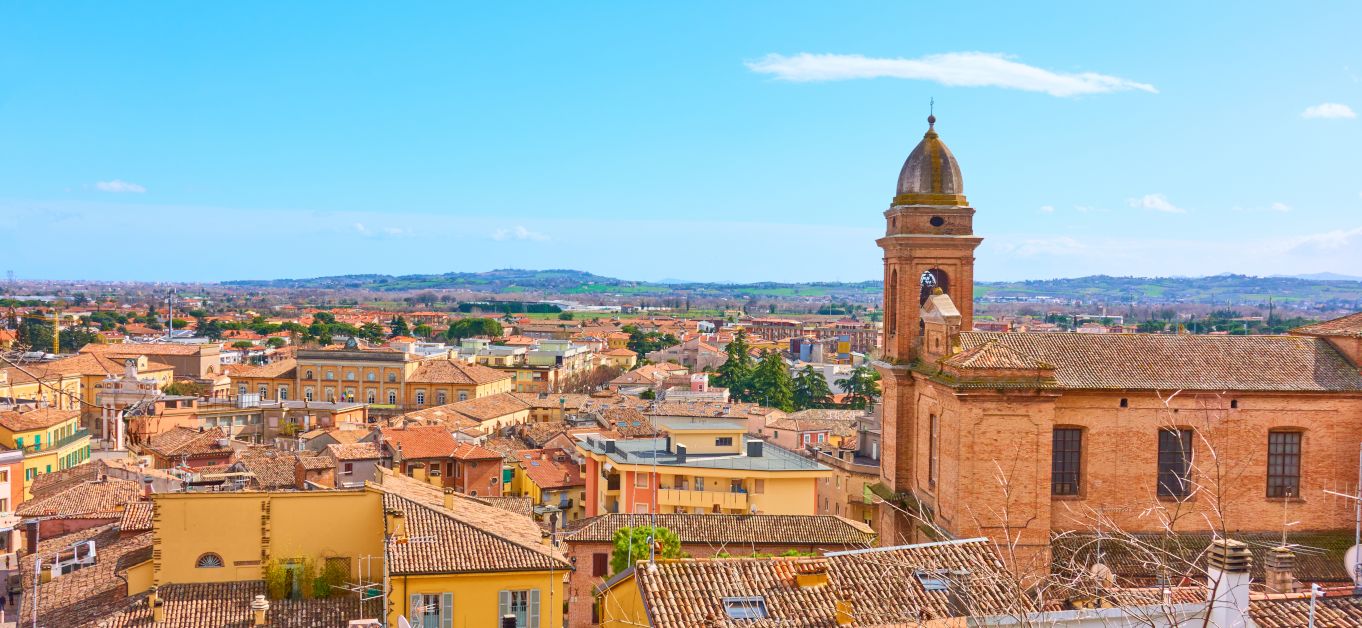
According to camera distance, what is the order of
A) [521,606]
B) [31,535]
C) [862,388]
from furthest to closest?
[862,388] → [31,535] → [521,606]

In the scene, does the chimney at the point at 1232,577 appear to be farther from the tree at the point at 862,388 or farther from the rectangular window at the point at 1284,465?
the tree at the point at 862,388

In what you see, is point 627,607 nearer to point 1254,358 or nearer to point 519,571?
point 519,571

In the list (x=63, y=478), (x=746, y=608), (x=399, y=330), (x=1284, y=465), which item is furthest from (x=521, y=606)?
(x=399, y=330)

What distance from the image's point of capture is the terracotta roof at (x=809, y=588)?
14.1 m

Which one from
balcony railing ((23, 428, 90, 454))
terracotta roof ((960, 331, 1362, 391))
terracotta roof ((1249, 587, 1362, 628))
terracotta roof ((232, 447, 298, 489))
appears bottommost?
balcony railing ((23, 428, 90, 454))

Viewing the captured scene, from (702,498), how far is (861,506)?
18.9ft

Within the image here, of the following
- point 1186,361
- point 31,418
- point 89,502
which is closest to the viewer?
point 1186,361

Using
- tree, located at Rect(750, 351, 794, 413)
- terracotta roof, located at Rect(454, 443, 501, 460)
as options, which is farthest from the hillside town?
tree, located at Rect(750, 351, 794, 413)

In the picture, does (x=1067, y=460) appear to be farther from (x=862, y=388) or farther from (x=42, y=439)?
(x=862, y=388)

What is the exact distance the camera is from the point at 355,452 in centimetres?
3544

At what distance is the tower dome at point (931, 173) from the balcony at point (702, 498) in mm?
10091

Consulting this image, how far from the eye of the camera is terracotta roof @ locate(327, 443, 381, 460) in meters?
34.6

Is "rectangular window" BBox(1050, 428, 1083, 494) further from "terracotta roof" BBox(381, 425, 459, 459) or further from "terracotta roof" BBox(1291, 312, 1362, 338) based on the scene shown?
"terracotta roof" BBox(381, 425, 459, 459)

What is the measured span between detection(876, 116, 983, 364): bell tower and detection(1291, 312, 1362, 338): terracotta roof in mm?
7428
